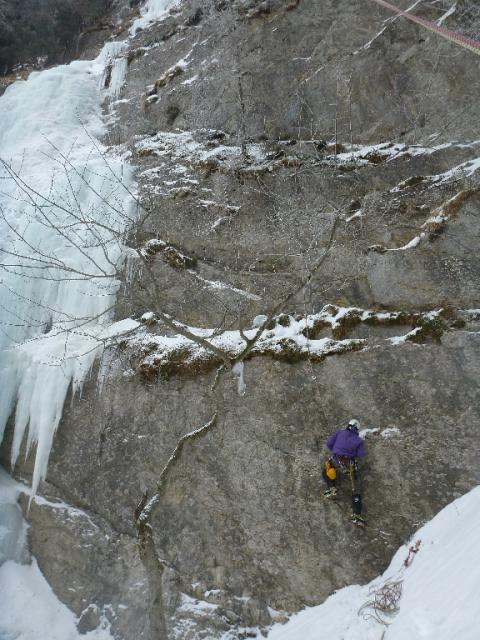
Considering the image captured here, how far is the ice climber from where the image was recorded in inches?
236

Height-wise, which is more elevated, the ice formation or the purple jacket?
the ice formation

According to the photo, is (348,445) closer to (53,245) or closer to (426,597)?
(426,597)

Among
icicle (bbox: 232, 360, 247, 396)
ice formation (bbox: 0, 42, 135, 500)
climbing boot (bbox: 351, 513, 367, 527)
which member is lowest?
climbing boot (bbox: 351, 513, 367, 527)

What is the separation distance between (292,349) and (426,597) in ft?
13.0

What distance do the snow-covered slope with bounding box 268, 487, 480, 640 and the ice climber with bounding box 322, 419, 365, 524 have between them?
77 cm

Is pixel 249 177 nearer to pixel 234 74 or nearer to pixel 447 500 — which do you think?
pixel 234 74

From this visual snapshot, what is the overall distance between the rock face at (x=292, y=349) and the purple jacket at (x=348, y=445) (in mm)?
384

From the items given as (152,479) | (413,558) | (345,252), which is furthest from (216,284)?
(413,558)

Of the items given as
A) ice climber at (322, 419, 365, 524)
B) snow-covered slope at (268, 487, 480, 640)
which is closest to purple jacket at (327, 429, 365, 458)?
ice climber at (322, 419, 365, 524)

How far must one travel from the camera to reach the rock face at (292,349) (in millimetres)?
6168

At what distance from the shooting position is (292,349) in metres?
7.36

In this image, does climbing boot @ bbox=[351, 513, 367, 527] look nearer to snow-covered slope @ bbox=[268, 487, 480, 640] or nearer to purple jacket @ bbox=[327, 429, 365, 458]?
snow-covered slope @ bbox=[268, 487, 480, 640]

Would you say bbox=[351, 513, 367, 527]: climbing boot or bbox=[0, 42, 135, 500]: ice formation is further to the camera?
bbox=[0, 42, 135, 500]: ice formation

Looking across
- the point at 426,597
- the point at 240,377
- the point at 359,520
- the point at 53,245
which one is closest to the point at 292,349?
the point at 240,377
